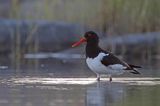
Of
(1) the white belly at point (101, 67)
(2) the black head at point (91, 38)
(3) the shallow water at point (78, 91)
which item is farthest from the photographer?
(2) the black head at point (91, 38)

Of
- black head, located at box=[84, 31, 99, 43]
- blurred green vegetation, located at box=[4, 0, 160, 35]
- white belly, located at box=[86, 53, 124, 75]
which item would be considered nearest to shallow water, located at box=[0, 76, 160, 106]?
white belly, located at box=[86, 53, 124, 75]

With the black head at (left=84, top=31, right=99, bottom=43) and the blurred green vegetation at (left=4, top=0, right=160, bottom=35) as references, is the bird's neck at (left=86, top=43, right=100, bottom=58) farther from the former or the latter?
the blurred green vegetation at (left=4, top=0, right=160, bottom=35)

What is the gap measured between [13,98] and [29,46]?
28.6ft

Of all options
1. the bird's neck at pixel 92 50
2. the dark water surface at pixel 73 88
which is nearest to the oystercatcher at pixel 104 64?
the bird's neck at pixel 92 50

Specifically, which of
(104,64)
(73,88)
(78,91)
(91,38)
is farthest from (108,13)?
(78,91)

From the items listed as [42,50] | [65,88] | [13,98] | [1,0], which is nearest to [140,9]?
[42,50]

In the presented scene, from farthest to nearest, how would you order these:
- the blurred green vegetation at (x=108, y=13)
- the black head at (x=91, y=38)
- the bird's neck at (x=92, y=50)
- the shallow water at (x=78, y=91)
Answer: the blurred green vegetation at (x=108, y=13), the black head at (x=91, y=38), the bird's neck at (x=92, y=50), the shallow water at (x=78, y=91)

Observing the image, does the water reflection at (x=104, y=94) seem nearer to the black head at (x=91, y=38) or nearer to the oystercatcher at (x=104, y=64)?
the oystercatcher at (x=104, y=64)

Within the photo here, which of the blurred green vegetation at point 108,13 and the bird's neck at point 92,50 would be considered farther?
the blurred green vegetation at point 108,13

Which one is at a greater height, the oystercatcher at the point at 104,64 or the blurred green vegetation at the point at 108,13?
the blurred green vegetation at the point at 108,13

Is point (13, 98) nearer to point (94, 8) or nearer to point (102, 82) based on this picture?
point (102, 82)

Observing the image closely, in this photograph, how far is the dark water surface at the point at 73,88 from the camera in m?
7.49

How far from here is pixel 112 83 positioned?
945 centimetres

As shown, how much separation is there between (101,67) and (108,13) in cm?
538
